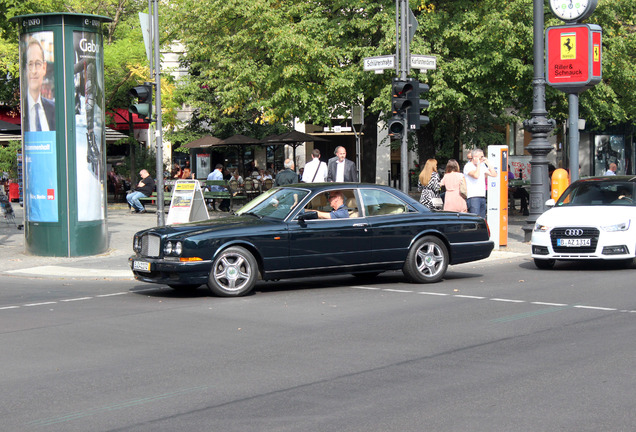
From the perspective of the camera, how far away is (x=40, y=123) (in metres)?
16.7

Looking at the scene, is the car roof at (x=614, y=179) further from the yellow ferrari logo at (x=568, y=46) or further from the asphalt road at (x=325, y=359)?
the yellow ferrari logo at (x=568, y=46)

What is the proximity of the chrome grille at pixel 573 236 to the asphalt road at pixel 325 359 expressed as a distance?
5.80 feet

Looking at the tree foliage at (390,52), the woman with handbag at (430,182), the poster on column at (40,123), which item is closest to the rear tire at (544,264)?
the woman with handbag at (430,182)

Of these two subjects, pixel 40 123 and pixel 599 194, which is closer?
pixel 599 194

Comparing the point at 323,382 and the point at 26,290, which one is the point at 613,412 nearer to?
the point at 323,382

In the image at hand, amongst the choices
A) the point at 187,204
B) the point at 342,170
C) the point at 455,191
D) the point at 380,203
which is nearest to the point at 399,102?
the point at 342,170

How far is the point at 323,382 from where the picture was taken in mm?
6695

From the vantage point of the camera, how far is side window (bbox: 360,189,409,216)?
12594 mm

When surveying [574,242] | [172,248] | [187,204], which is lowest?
[574,242]

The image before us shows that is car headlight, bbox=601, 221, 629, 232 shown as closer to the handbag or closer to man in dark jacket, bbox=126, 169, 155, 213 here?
the handbag

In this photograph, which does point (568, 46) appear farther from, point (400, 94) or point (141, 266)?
point (141, 266)

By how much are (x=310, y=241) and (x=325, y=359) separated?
440 centimetres

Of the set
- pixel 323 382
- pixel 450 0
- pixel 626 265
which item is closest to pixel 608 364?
pixel 323 382

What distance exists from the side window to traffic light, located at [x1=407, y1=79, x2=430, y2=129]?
4.96m
